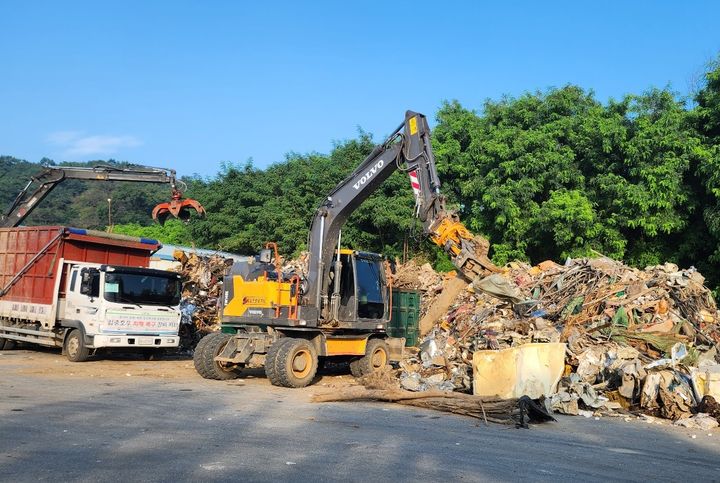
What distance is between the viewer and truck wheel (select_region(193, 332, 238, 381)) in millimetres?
13664

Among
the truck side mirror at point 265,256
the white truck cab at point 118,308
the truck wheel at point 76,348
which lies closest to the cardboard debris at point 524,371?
the truck side mirror at point 265,256

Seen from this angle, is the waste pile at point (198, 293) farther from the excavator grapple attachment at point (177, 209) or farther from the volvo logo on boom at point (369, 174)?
the volvo logo on boom at point (369, 174)

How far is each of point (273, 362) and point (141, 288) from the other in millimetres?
5342

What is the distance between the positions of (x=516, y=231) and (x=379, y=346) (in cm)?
1293

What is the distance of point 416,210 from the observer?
13.0 metres

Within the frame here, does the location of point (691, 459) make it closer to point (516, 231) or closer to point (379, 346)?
point (379, 346)

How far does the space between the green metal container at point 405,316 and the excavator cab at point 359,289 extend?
2416 millimetres

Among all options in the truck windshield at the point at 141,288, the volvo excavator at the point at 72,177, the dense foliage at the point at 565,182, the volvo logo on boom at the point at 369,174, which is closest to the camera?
the volvo logo on boom at the point at 369,174

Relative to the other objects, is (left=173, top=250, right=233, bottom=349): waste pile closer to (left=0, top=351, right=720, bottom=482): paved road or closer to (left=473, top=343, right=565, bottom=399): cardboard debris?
(left=0, top=351, right=720, bottom=482): paved road

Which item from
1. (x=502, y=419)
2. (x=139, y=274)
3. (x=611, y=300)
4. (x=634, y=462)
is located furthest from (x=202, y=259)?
(x=634, y=462)

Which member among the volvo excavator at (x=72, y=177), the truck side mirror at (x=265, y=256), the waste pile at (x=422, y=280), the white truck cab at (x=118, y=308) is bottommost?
the white truck cab at (x=118, y=308)

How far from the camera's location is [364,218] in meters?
30.7

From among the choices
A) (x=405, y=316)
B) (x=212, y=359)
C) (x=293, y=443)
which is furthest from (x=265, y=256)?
(x=293, y=443)

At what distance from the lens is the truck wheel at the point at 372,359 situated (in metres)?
14.4
